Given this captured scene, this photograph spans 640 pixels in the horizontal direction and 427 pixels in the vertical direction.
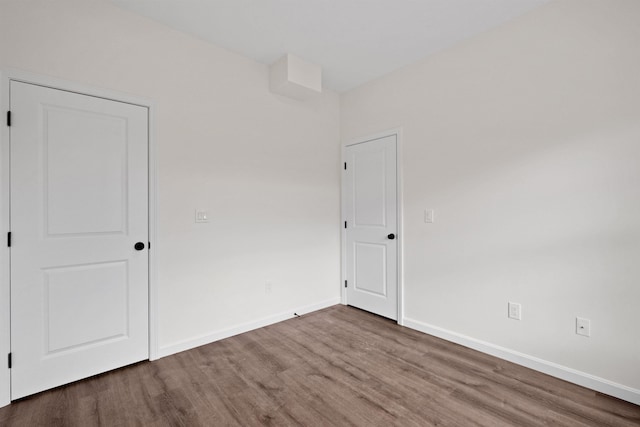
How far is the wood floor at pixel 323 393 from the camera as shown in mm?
1735

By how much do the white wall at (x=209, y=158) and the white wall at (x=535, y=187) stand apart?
123 cm

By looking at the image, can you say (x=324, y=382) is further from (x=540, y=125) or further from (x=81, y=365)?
(x=540, y=125)

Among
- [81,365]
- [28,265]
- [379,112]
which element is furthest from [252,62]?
[81,365]

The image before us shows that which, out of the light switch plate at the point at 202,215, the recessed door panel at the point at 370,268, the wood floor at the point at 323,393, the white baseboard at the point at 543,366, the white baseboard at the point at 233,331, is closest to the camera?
the wood floor at the point at 323,393

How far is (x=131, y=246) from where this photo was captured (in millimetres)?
2330

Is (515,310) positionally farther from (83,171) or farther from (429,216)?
(83,171)

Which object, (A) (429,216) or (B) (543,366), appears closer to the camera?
Answer: (B) (543,366)

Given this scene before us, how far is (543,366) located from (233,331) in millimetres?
2637

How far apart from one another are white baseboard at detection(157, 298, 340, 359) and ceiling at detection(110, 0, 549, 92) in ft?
9.00

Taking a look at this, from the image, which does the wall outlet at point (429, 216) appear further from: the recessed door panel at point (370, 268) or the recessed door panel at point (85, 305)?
the recessed door panel at point (85, 305)

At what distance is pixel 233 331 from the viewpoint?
289 centimetres

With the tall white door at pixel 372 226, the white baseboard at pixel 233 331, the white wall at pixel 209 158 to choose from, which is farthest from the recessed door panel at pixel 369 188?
the white baseboard at pixel 233 331

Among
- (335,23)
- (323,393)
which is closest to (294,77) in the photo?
(335,23)

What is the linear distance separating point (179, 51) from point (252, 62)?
0.73 m
